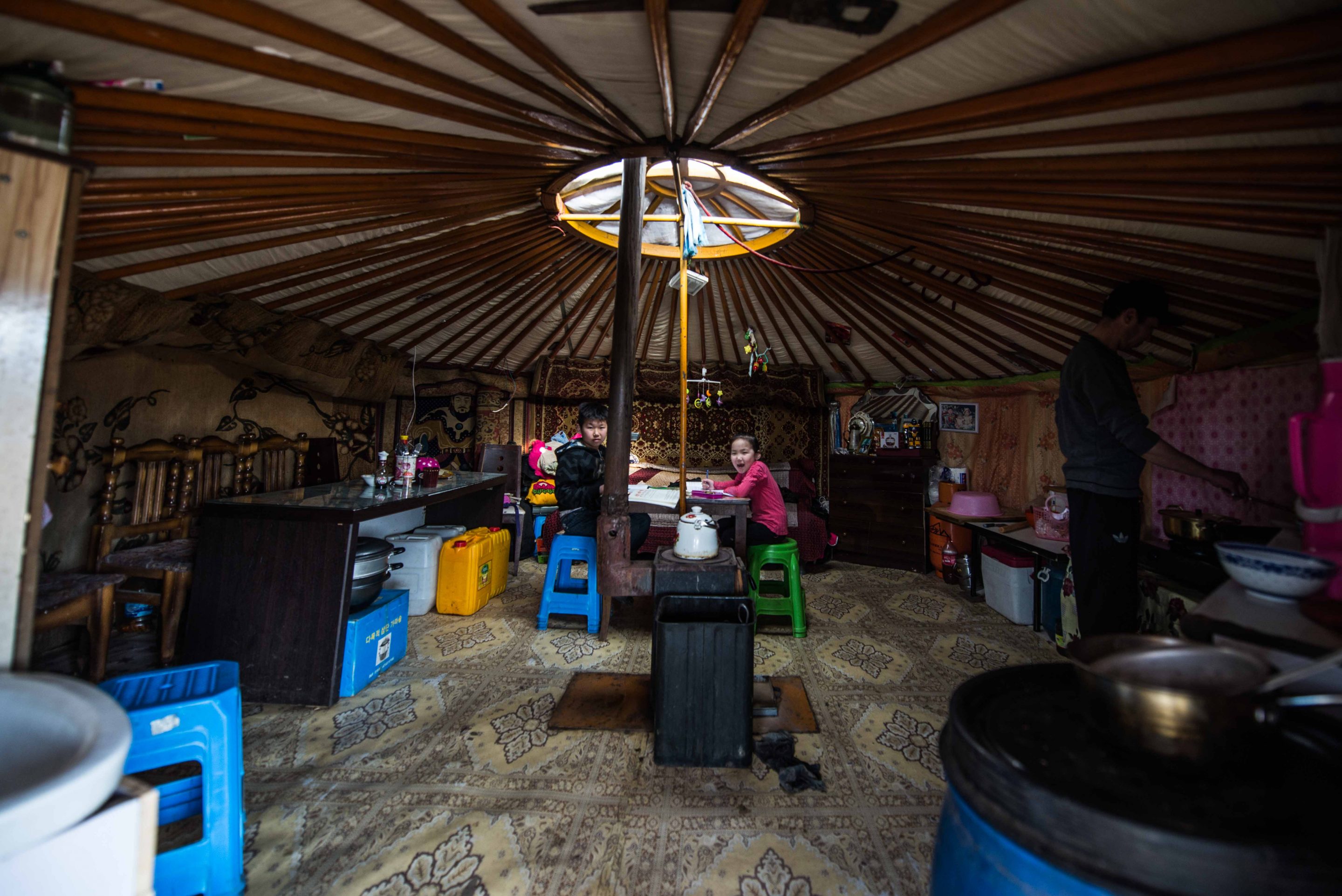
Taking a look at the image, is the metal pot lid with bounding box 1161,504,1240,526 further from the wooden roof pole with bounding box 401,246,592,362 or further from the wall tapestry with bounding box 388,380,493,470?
the wall tapestry with bounding box 388,380,493,470

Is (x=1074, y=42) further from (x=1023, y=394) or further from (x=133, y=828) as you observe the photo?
(x=1023, y=394)

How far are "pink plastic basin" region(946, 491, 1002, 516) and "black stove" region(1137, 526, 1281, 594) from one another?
5.98 ft

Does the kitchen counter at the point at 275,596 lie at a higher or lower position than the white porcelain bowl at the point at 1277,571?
lower

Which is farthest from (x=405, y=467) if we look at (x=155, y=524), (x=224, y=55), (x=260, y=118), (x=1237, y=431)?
(x=1237, y=431)

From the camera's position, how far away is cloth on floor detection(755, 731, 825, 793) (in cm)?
182

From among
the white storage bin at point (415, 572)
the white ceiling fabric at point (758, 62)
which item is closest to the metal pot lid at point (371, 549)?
the white storage bin at point (415, 572)

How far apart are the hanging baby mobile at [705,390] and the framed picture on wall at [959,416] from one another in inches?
88.9

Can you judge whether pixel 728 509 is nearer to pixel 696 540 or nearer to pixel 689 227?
pixel 696 540

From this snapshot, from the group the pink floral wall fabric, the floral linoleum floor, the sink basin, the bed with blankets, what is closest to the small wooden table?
the bed with blankets

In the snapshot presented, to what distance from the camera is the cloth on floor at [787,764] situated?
5.98 ft

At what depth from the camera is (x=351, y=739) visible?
2.02 m

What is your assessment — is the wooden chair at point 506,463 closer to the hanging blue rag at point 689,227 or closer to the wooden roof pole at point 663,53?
the hanging blue rag at point 689,227

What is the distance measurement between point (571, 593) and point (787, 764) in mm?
1798

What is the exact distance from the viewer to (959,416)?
16.6 feet
